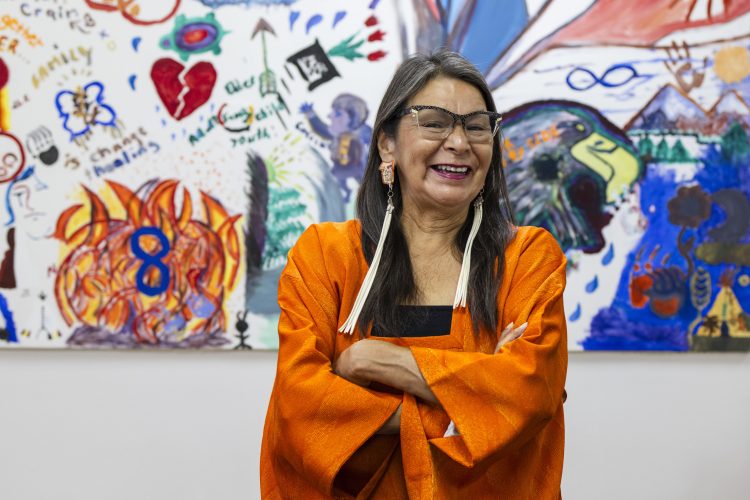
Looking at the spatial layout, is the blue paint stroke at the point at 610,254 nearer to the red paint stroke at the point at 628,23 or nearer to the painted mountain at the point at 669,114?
the painted mountain at the point at 669,114

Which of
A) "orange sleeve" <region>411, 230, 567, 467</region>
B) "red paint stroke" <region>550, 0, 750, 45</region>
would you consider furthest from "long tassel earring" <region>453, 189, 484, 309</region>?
"red paint stroke" <region>550, 0, 750, 45</region>

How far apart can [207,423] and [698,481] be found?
1585 millimetres

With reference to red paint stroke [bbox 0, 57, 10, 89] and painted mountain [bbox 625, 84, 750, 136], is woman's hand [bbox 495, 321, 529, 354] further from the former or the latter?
red paint stroke [bbox 0, 57, 10, 89]

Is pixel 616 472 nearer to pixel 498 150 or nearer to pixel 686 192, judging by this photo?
pixel 686 192

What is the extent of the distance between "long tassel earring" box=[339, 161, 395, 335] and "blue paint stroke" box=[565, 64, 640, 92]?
106cm

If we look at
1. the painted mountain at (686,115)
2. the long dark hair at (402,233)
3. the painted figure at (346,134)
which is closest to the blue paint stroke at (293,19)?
the painted figure at (346,134)

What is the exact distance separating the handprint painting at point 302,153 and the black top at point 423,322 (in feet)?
3.31

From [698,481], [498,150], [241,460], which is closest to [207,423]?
[241,460]

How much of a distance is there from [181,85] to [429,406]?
5.07ft

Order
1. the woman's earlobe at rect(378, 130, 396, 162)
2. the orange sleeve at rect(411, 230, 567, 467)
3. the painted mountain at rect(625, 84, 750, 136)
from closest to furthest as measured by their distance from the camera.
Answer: the orange sleeve at rect(411, 230, 567, 467)
the woman's earlobe at rect(378, 130, 396, 162)
the painted mountain at rect(625, 84, 750, 136)

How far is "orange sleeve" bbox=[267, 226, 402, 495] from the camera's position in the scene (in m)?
1.48

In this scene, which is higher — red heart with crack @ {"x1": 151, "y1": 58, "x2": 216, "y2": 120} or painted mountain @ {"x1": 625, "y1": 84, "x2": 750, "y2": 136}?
painted mountain @ {"x1": 625, "y1": 84, "x2": 750, "y2": 136}

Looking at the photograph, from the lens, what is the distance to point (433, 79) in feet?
5.41

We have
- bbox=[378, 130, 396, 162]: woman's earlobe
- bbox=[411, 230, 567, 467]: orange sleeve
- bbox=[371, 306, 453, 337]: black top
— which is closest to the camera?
bbox=[411, 230, 567, 467]: orange sleeve
